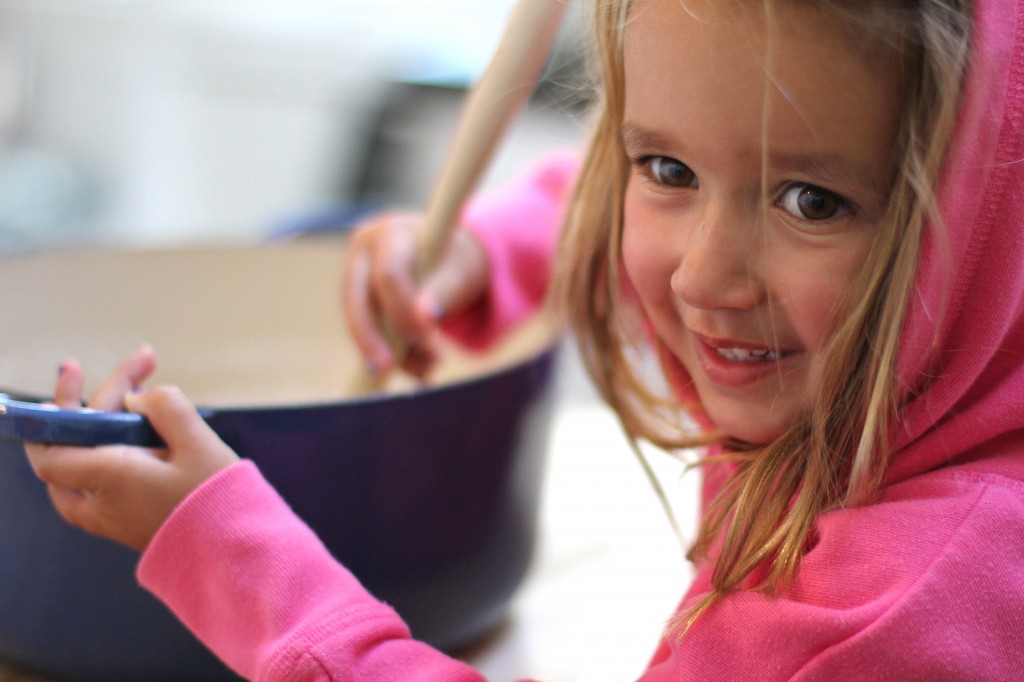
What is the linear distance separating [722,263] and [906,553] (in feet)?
0.38

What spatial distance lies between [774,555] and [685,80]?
17 centimetres

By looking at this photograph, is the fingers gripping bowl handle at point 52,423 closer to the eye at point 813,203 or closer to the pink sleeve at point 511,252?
the eye at point 813,203

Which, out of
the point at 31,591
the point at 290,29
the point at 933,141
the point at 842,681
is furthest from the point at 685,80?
the point at 290,29

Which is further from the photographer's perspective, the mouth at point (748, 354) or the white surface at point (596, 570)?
the white surface at point (596, 570)

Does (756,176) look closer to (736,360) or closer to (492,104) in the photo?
(736,360)

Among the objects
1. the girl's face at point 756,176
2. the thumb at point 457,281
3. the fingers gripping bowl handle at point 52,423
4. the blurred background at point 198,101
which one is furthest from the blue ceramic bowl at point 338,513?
the blurred background at point 198,101

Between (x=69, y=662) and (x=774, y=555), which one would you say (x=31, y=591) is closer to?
(x=69, y=662)

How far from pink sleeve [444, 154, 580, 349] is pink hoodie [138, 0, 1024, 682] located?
0.35 meters

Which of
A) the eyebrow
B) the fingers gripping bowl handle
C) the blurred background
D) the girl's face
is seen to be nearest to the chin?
the girl's face

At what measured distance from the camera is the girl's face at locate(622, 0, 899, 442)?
1.14 ft

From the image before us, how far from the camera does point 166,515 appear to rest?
413mm

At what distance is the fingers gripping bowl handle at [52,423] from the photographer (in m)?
0.38

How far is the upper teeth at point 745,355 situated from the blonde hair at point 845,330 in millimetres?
29

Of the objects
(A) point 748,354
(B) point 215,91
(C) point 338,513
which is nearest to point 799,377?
(A) point 748,354
